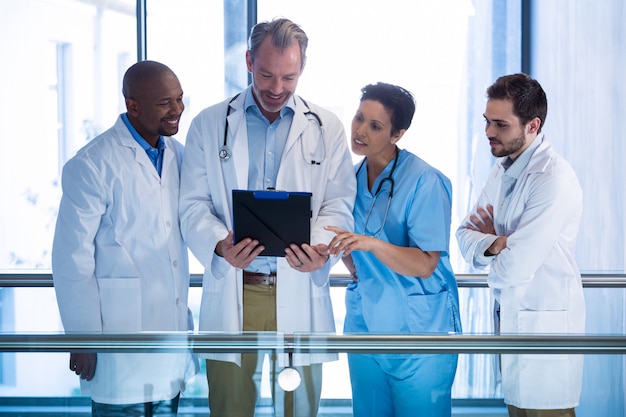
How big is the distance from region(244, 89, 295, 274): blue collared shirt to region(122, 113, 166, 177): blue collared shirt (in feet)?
0.90

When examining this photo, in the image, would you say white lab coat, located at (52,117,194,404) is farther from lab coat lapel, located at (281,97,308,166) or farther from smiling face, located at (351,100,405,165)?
smiling face, located at (351,100,405,165)

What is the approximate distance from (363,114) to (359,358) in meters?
0.96

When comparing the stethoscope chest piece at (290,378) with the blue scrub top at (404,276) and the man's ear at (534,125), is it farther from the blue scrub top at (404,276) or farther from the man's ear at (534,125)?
the man's ear at (534,125)

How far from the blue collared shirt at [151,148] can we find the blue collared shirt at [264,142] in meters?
0.27

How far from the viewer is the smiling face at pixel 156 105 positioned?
2.05 meters

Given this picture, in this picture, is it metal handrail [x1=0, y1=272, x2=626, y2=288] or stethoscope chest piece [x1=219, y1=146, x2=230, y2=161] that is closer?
stethoscope chest piece [x1=219, y1=146, x2=230, y2=161]

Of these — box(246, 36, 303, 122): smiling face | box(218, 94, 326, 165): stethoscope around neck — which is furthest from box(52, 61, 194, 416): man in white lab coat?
box(246, 36, 303, 122): smiling face

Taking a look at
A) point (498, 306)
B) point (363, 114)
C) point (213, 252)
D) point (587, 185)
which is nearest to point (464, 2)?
point (587, 185)

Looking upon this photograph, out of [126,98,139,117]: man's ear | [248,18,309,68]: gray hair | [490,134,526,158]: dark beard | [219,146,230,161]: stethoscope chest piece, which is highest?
[248,18,309,68]: gray hair

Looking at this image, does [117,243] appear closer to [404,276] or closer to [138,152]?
[138,152]

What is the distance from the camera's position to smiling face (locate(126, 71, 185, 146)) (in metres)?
2.05

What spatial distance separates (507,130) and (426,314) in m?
0.64

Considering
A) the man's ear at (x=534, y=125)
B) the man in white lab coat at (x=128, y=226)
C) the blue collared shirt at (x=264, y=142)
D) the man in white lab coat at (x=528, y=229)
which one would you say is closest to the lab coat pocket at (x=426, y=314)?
the man in white lab coat at (x=528, y=229)

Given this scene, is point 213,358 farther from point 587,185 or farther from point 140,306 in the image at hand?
point 587,185
